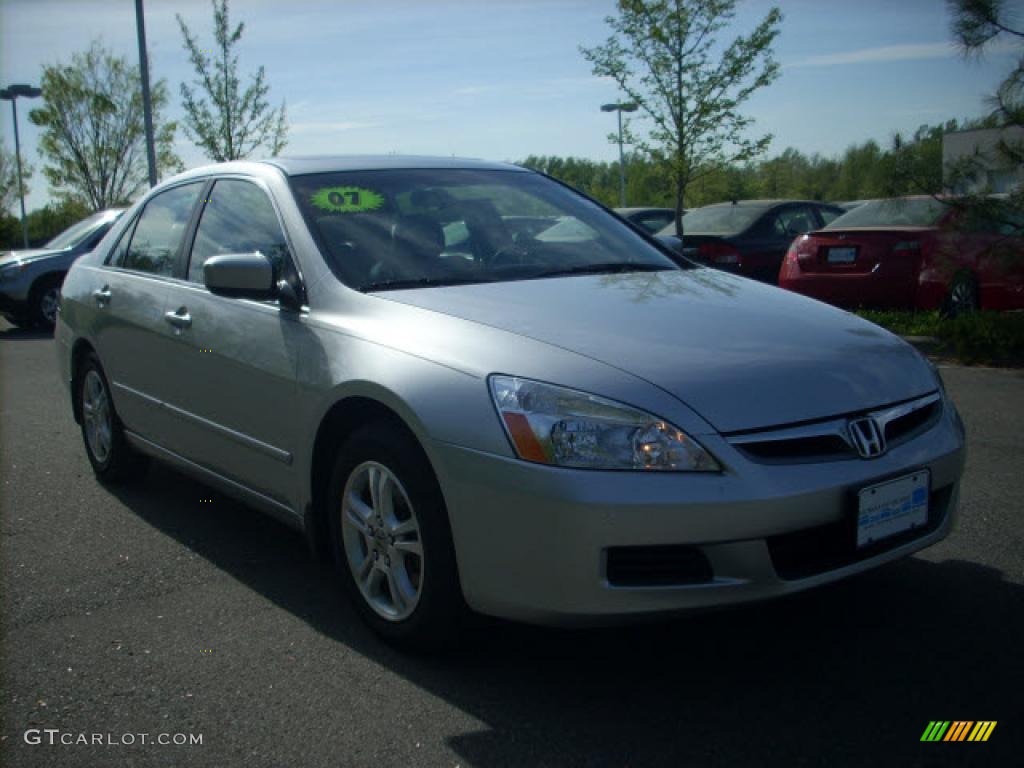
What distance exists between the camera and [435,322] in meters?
3.37

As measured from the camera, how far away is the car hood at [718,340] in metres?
2.99

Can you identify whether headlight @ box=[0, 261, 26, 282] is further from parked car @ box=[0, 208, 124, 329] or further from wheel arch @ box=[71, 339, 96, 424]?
wheel arch @ box=[71, 339, 96, 424]

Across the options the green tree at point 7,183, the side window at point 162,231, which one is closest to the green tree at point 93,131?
the green tree at point 7,183

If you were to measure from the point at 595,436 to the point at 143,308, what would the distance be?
286 centimetres

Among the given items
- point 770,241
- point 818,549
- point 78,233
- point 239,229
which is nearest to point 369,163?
point 239,229

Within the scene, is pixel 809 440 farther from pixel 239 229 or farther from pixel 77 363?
pixel 77 363

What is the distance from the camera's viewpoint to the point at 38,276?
14922mm

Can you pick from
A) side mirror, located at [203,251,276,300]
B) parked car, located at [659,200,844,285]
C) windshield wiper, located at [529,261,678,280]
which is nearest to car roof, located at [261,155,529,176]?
side mirror, located at [203,251,276,300]

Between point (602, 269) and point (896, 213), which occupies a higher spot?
point (896, 213)

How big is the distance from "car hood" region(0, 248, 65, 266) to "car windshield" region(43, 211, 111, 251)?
0.22 metres

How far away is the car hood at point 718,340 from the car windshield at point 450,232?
18 centimetres

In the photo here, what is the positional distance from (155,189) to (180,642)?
282 cm

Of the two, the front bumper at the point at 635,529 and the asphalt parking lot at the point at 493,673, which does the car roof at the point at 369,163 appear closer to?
the asphalt parking lot at the point at 493,673

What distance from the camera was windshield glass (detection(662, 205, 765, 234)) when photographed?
13.8 m
